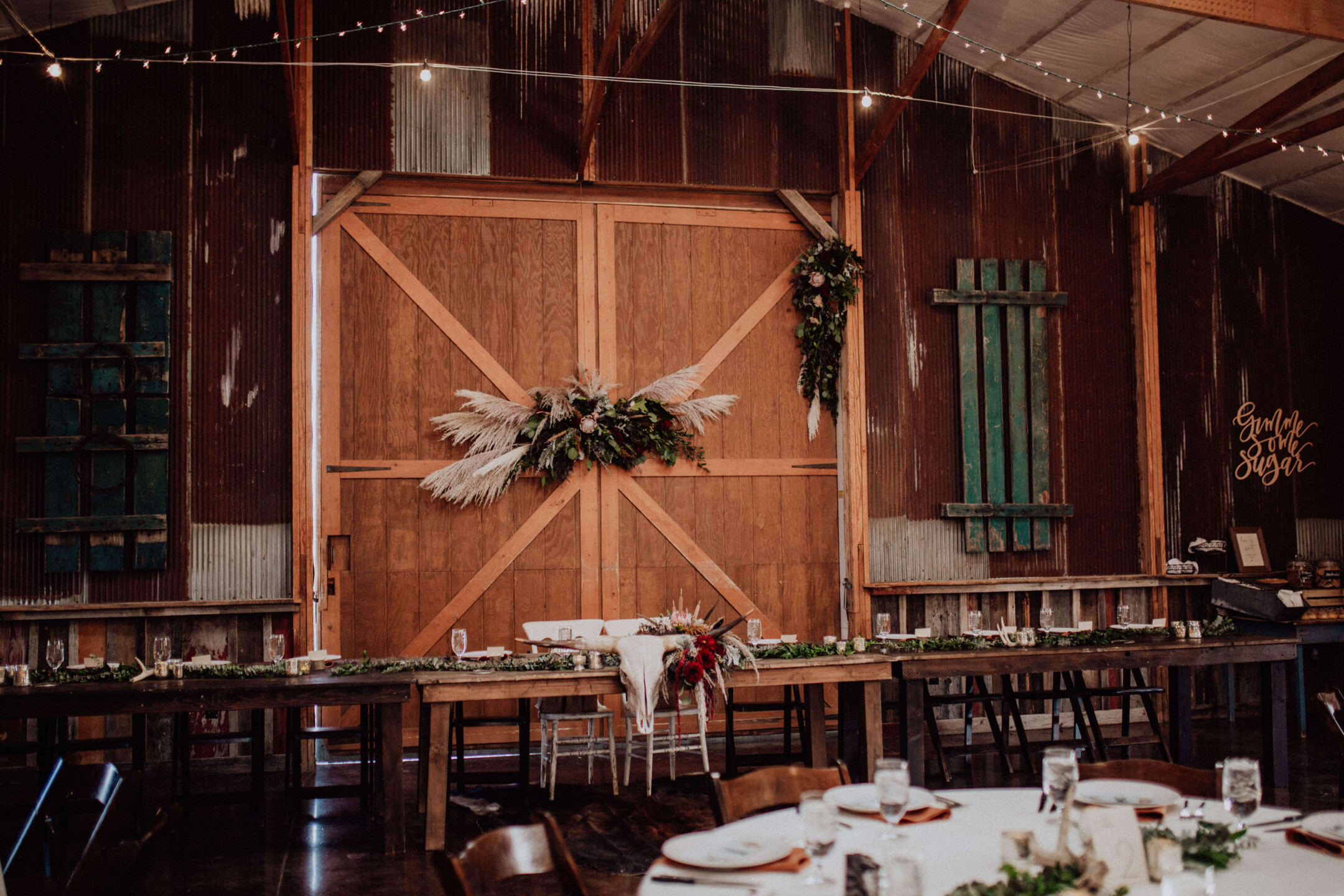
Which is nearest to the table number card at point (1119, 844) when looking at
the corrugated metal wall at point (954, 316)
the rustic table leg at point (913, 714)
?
the rustic table leg at point (913, 714)

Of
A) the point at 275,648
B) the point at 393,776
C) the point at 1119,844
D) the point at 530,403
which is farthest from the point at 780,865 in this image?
the point at 530,403

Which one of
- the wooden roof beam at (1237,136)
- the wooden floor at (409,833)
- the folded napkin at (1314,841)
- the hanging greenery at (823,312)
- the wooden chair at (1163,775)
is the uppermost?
the wooden roof beam at (1237,136)

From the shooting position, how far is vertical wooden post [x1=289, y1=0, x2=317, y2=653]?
250 inches

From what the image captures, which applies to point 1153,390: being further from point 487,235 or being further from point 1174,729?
point 487,235

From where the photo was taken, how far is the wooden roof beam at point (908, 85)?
5.96 meters

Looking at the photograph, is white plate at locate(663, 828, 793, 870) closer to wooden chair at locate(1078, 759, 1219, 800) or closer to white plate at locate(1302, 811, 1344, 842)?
wooden chair at locate(1078, 759, 1219, 800)

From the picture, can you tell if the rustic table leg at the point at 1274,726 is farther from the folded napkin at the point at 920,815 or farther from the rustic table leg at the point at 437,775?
the rustic table leg at the point at 437,775

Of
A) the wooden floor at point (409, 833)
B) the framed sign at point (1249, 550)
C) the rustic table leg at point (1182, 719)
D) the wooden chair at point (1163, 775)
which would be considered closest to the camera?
the wooden chair at point (1163, 775)

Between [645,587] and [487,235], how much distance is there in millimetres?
2592

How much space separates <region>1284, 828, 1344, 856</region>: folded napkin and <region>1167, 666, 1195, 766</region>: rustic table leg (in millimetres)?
3709

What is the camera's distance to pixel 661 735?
6770 millimetres

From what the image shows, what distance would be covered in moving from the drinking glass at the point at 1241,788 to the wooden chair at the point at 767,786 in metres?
0.96

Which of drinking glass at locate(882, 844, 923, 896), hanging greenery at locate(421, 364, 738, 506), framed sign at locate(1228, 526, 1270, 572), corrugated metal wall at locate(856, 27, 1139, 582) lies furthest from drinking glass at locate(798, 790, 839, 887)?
framed sign at locate(1228, 526, 1270, 572)

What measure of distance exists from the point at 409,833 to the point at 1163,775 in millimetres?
3456
